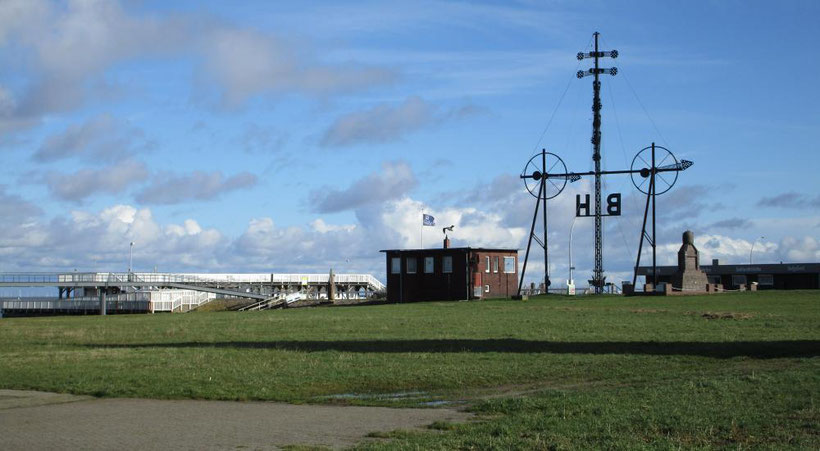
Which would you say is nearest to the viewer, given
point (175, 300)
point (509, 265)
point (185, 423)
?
point (185, 423)

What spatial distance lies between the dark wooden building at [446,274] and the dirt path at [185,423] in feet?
223

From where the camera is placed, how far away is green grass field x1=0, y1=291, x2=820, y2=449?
1516cm

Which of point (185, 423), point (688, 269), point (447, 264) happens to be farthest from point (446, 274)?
point (185, 423)

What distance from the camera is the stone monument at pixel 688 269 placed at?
80938mm

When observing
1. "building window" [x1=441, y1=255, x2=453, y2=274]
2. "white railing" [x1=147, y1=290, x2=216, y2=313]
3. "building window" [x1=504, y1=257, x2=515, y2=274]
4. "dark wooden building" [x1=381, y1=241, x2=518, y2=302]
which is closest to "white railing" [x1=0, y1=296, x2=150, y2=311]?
"white railing" [x1=147, y1=290, x2=216, y2=313]

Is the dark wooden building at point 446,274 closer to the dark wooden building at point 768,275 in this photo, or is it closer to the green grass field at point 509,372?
the dark wooden building at point 768,275

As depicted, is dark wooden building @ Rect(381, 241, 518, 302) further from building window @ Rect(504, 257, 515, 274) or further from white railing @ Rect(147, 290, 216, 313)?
white railing @ Rect(147, 290, 216, 313)

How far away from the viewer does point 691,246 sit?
82.4 metres

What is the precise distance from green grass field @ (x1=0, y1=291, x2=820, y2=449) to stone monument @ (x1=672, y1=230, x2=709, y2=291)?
35.5m

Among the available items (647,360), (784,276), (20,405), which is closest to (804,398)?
(647,360)

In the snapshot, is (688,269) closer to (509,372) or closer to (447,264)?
(447,264)

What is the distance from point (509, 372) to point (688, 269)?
61.3 metres

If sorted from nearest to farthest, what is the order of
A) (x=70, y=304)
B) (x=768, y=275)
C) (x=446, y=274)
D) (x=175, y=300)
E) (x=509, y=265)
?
(x=446, y=274) → (x=509, y=265) → (x=175, y=300) → (x=70, y=304) → (x=768, y=275)

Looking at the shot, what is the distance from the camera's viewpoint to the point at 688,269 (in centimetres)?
8175
